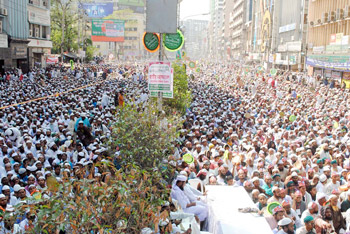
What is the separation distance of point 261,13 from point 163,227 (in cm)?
6979

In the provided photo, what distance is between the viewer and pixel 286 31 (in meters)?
55.3

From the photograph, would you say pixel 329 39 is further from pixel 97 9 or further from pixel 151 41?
pixel 97 9

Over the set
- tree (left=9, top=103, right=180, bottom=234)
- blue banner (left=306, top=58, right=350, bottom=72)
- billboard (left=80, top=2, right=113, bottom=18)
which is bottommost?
tree (left=9, top=103, right=180, bottom=234)

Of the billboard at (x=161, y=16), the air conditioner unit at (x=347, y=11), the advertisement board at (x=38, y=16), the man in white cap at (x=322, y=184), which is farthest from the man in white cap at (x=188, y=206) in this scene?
the advertisement board at (x=38, y=16)

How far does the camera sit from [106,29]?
56375 millimetres

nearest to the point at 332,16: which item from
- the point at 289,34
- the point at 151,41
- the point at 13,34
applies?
the point at 289,34

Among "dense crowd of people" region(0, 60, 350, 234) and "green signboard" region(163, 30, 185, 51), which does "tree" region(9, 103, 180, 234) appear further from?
"green signboard" region(163, 30, 185, 51)

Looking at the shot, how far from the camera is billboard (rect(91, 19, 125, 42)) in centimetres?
5585

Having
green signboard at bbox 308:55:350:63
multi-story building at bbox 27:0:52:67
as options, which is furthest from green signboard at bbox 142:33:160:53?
multi-story building at bbox 27:0:52:67

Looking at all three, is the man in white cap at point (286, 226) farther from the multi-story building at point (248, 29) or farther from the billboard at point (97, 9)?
the multi-story building at point (248, 29)

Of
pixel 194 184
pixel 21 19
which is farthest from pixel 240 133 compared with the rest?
pixel 21 19

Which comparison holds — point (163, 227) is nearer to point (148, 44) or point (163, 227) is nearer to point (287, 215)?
point (287, 215)

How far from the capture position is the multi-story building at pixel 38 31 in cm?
3588

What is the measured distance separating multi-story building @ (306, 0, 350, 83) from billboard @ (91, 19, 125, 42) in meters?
24.5
